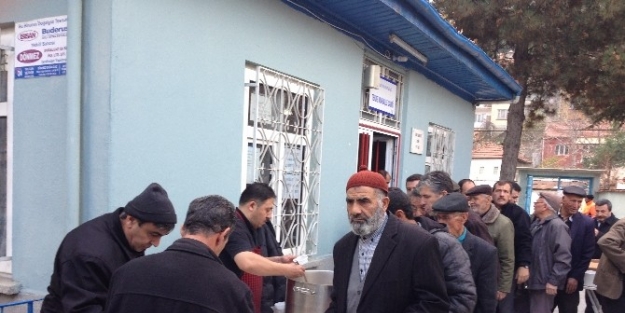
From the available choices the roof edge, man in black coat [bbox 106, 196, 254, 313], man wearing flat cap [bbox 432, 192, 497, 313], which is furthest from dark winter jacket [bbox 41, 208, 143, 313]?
the roof edge

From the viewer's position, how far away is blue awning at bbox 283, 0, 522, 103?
5.15 meters

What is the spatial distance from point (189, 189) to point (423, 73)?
5188mm

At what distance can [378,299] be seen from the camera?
2.26 metres

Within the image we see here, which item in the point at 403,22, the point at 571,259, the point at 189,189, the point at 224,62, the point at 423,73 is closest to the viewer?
the point at 189,189

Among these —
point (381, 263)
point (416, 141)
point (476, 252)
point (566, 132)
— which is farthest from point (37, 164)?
point (566, 132)

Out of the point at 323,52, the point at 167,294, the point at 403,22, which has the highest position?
the point at 403,22

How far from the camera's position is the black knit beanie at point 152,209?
7.00 feet

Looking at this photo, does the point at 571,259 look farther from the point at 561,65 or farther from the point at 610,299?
the point at 561,65

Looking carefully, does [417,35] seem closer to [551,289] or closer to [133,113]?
[551,289]

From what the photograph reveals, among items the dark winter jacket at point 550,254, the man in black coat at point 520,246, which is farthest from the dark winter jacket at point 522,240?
the dark winter jacket at point 550,254

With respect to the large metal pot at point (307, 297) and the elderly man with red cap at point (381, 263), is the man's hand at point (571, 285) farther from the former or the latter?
the large metal pot at point (307, 297)

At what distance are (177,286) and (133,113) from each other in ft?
6.22

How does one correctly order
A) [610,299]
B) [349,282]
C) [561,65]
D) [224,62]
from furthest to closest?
[561,65] < [610,299] < [224,62] < [349,282]

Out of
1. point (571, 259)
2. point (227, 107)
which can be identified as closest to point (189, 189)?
point (227, 107)
